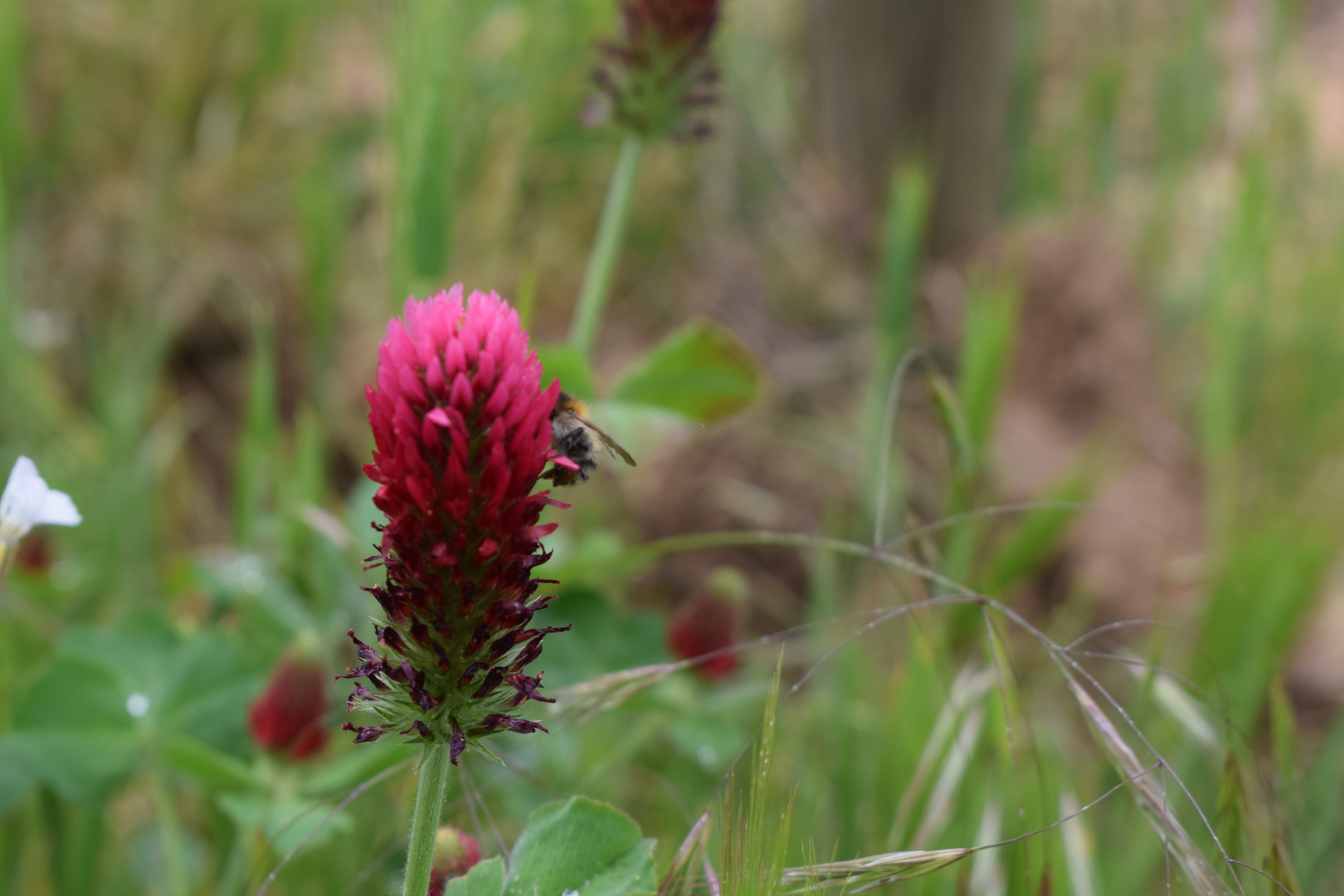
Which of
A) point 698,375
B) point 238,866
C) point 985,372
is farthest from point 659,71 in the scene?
point 238,866

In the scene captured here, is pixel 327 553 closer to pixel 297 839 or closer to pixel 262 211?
Answer: pixel 297 839

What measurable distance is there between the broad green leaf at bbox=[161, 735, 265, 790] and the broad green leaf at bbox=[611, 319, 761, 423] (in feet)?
2.21

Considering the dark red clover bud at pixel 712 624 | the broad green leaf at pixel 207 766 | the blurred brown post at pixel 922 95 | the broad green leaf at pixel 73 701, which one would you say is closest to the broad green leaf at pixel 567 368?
the dark red clover bud at pixel 712 624

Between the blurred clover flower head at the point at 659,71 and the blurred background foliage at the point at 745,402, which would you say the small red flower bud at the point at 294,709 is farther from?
the blurred clover flower head at the point at 659,71

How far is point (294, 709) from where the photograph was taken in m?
1.28

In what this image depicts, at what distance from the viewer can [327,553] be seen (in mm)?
1595

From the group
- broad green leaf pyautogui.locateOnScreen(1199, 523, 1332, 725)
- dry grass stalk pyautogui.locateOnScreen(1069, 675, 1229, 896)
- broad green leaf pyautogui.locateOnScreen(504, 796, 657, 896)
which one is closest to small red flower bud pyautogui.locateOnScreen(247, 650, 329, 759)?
broad green leaf pyautogui.locateOnScreen(504, 796, 657, 896)

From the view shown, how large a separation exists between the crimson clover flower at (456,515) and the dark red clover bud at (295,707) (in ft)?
1.67

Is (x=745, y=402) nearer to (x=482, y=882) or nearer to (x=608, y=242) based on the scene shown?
(x=608, y=242)

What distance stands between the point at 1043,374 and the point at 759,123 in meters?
1.20

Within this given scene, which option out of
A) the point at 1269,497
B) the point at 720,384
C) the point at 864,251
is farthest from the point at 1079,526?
the point at 720,384

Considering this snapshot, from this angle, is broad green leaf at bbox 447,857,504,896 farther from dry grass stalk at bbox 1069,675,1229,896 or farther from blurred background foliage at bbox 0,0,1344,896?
dry grass stalk at bbox 1069,675,1229,896

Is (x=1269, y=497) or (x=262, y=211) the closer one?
(x=1269, y=497)

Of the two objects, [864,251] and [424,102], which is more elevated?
[864,251]
